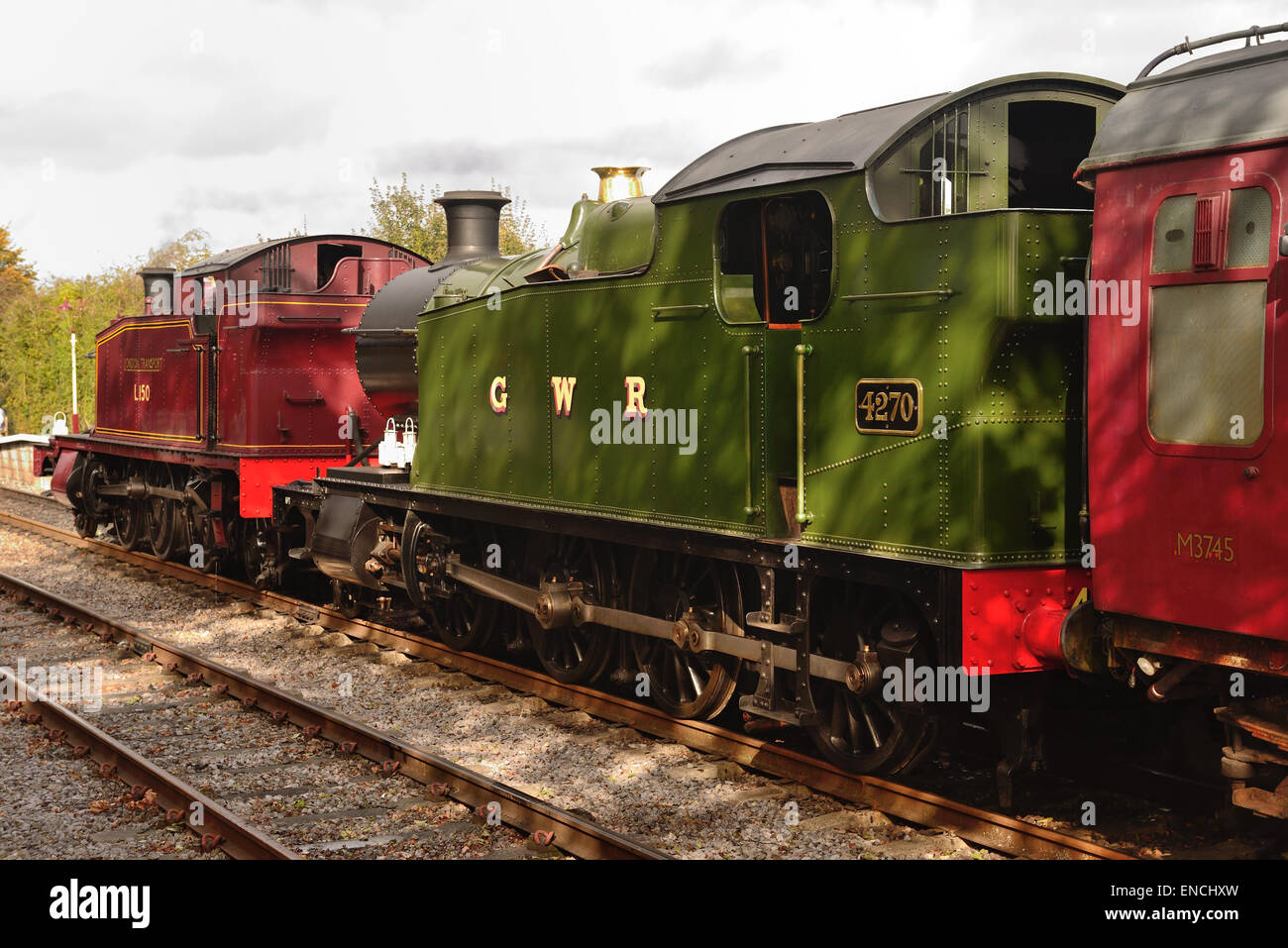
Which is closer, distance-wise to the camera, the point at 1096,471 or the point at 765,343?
the point at 1096,471

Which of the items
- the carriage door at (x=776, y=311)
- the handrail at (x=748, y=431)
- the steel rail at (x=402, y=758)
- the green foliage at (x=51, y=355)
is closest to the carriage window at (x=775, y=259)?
the carriage door at (x=776, y=311)

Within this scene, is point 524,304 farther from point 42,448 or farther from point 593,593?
point 42,448

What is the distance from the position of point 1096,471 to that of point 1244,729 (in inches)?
46.3

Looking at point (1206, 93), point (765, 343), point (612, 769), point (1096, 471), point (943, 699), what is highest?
point (1206, 93)

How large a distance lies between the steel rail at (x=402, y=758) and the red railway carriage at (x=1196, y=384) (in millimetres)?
2411

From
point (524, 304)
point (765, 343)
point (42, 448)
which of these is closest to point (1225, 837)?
point (765, 343)

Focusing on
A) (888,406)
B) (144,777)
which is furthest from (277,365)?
(888,406)

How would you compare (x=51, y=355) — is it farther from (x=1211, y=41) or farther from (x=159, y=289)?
(x=1211, y=41)

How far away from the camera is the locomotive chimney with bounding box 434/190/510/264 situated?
488 inches

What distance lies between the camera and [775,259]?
7.46 metres

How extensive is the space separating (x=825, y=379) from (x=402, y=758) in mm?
3312

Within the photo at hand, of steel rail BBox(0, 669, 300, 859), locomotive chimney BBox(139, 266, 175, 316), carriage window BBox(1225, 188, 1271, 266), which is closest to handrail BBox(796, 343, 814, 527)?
carriage window BBox(1225, 188, 1271, 266)

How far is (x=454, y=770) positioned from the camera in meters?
7.32
